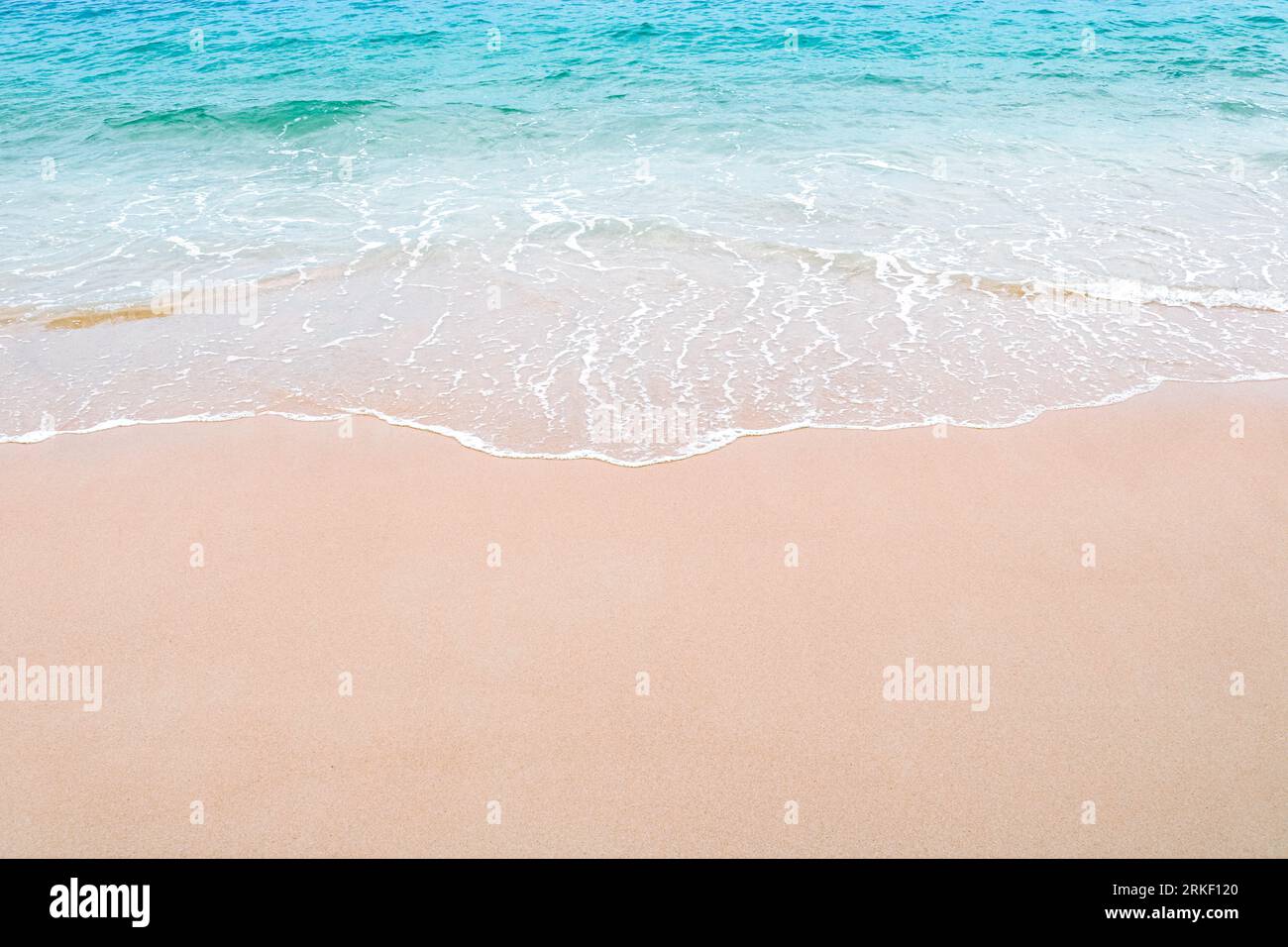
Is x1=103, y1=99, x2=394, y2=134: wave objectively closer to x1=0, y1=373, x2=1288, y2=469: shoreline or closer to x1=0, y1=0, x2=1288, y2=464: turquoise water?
x1=0, y1=0, x2=1288, y2=464: turquoise water

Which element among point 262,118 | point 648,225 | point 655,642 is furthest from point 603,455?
point 262,118

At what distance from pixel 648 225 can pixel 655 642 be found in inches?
272

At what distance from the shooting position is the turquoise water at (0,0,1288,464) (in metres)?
7.39

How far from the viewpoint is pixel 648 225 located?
1055 centimetres

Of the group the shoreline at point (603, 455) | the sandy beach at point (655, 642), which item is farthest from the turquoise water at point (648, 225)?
the sandy beach at point (655, 642)

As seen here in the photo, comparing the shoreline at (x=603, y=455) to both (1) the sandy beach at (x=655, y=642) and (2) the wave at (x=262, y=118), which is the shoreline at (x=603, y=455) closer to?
(1) the sandy beach at (x=655, y=642)

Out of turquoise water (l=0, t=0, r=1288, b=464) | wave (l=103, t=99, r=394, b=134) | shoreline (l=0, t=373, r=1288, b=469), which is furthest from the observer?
wave (l=103, t=99, r=394, b=134)

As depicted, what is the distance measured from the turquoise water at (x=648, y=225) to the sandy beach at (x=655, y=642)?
83 cm

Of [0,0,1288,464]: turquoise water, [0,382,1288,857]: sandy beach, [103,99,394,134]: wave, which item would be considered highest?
[103,99,394,134]: wave

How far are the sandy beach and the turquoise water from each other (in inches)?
32.8

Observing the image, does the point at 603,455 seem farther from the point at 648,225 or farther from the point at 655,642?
the point at 648,225

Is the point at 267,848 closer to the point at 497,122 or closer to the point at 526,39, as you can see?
the point at 497,122

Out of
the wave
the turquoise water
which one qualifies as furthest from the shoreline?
the wave
